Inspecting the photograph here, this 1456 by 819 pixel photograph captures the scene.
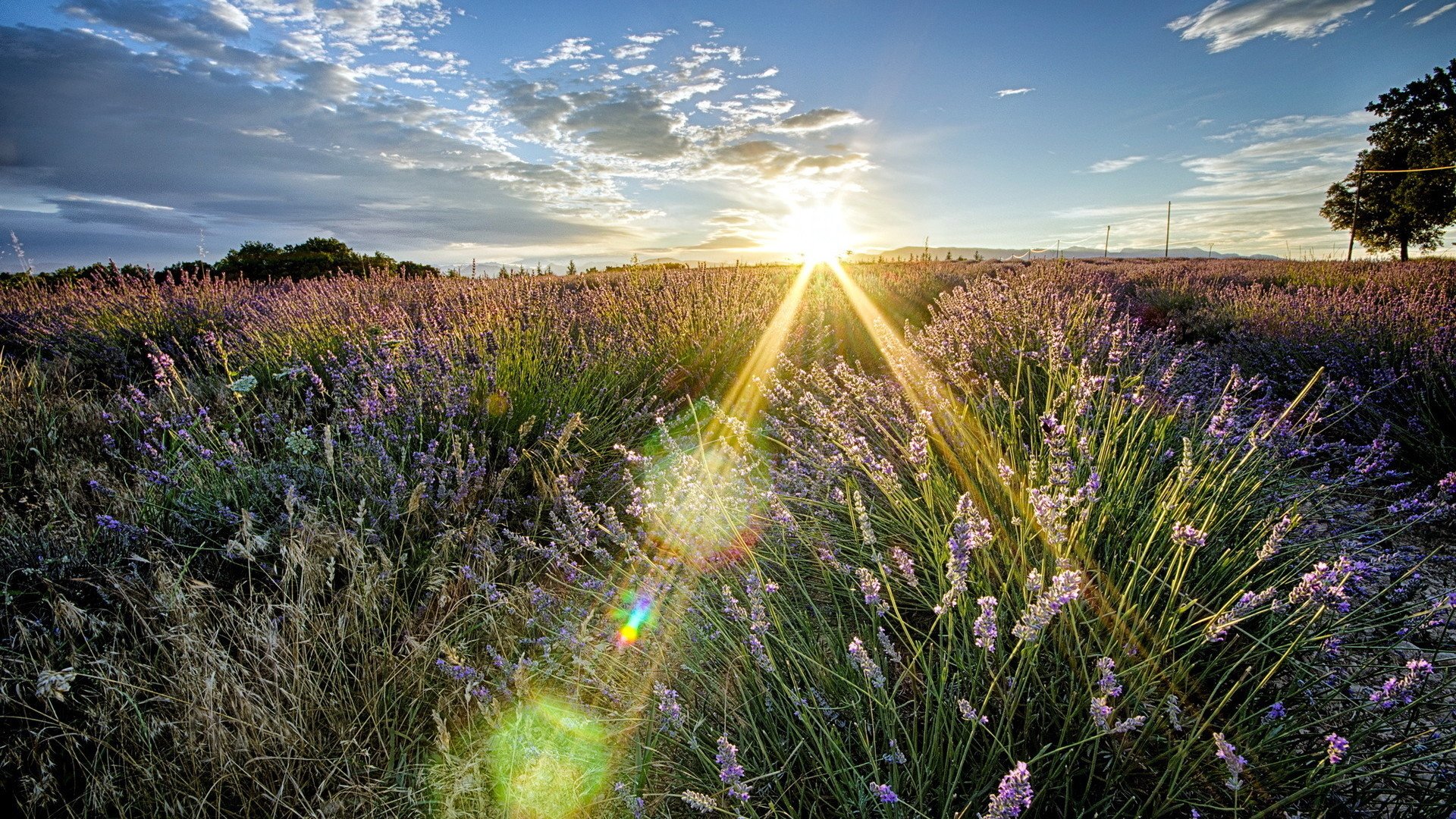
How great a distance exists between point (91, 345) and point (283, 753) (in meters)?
6.29

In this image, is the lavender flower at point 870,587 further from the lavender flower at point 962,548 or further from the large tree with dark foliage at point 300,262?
the large tree with dark foliage at point 300,262

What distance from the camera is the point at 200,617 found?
68.1 inches

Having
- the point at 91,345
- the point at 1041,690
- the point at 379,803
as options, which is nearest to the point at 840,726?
the point at 1041,690

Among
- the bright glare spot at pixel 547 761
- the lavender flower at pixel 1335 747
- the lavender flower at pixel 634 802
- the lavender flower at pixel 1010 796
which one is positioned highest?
the lavender flower at pixel 1335 747

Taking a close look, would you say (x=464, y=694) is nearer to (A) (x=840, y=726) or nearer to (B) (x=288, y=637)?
(B) (x=288, y=637)

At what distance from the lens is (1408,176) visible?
28.0 meters

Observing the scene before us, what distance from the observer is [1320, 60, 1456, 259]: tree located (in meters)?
26.5

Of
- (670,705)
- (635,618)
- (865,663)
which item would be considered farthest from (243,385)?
(865,663)

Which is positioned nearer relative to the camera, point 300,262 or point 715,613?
point 715,613

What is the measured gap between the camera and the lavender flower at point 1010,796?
94cm

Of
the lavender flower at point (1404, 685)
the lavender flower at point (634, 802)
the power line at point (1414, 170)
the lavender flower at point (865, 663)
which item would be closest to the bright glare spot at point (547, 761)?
the lavender flower at point (634, 802)

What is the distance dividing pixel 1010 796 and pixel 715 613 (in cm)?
87

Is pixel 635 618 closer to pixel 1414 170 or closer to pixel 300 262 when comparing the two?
pixel 300 262

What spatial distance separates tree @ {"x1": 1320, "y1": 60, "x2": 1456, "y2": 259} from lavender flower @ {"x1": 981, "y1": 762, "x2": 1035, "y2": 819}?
3914cm
